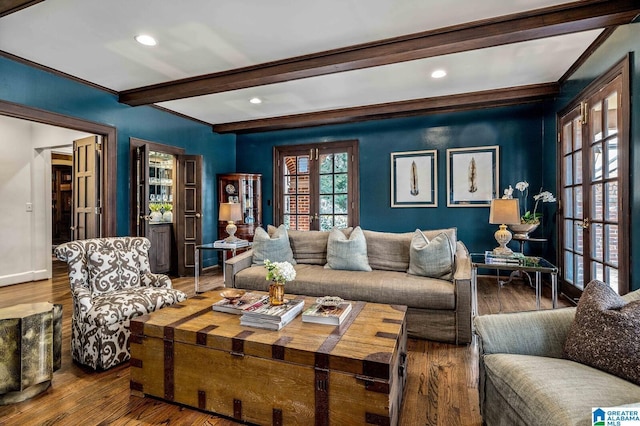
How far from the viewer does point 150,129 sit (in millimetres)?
4715

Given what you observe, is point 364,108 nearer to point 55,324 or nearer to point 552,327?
point 552,327

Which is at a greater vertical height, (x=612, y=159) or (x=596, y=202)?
(x=612, y=159)

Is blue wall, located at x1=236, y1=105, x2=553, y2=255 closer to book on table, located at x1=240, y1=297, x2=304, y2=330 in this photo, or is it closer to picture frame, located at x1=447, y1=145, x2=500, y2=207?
picture frame, located at x1=447, y1=145, x2=500, y2=207

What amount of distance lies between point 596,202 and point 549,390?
278 centimetres

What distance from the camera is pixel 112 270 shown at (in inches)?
101

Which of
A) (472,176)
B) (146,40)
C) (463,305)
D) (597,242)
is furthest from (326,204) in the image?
(597,242)

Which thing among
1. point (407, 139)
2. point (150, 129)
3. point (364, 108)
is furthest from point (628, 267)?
point (150, 129)

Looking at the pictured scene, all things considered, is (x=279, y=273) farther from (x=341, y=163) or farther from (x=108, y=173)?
(x=341, y=163)

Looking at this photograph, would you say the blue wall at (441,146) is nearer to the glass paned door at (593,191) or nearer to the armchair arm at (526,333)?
the glass paned door at (593,191)

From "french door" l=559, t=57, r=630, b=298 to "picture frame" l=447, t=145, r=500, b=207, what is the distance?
0.93 meters

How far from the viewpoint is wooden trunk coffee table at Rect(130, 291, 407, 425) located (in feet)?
4.72

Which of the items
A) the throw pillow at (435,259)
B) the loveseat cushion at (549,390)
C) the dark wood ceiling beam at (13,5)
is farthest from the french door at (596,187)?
the dark wood ceiling beam at (13,5)

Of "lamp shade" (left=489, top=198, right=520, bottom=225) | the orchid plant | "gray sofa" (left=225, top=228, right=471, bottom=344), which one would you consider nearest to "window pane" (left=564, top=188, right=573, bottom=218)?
the orchid plant

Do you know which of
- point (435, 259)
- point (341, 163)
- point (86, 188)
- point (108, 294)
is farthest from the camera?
point (341, 163)
